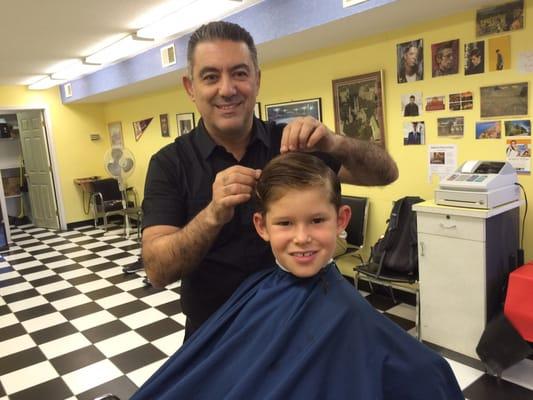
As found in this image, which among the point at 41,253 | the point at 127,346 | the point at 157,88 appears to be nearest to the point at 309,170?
the point at 127,346

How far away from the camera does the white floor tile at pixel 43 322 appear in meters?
3.34

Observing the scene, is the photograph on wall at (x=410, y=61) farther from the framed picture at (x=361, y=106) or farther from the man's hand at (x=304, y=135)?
the man's hand at (x=304, y=135)

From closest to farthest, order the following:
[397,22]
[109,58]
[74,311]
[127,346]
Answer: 1. [397,22]
2. [127,346]
3. [74,311]
4. [109,58]

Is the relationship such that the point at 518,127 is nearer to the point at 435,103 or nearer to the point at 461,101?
the point at 461,101

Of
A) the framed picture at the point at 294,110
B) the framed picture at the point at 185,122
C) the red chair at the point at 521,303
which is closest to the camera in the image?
the red chair at the point at 521,303

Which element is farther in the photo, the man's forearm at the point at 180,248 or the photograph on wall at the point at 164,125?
the photograph on wall at the point at 164,125

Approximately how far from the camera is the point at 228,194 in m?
0.88

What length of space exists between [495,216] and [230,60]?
1838 millimetres

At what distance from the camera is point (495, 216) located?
2.25m

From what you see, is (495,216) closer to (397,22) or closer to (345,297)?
(397,22)

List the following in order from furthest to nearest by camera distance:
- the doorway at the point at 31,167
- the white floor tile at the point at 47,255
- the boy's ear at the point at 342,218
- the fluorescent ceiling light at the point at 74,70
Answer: the doorway at the point at 31,167 < the white floor tile at the point at 47,255 < the fluorescent ceiling light at the point at 74,70 < the boy's ear at the point at 342,218

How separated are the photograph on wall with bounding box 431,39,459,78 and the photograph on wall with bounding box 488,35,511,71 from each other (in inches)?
8.0

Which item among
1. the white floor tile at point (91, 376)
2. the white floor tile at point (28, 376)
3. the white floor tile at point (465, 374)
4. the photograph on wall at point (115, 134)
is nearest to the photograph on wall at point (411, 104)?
the white floor tile at point (465, 374)

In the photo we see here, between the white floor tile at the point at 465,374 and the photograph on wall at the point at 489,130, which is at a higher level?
the photograph on wall at the point at 489,130
